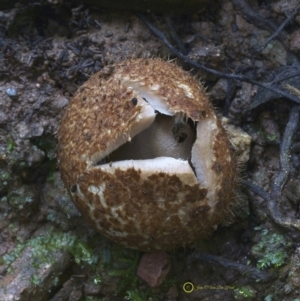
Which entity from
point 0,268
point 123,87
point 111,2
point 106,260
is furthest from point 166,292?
point 111,2

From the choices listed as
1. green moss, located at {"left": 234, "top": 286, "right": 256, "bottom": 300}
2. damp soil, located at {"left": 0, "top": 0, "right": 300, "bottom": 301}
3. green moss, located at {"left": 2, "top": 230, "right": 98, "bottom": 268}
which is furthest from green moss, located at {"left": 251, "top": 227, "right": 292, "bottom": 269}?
green moss, located at {"left": 2, "top": 230, "right": 98, "bottom": 268}

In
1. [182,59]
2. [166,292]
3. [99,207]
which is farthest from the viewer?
[182,59]

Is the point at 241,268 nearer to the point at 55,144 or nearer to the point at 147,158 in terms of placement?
the point at 147,158

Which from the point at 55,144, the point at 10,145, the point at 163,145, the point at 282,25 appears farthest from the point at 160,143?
the point at 282,25

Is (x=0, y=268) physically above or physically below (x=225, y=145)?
below

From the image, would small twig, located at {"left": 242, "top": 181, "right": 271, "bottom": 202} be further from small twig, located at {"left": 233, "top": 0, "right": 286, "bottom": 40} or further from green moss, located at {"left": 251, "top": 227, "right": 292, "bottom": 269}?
small twig, located at {"left": 233, "top": 0, "right": 286, "bottom": 40}

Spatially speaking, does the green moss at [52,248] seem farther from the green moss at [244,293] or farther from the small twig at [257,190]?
the small twig at [257,190]

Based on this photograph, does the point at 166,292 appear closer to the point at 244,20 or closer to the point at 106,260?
the point at 106,260
